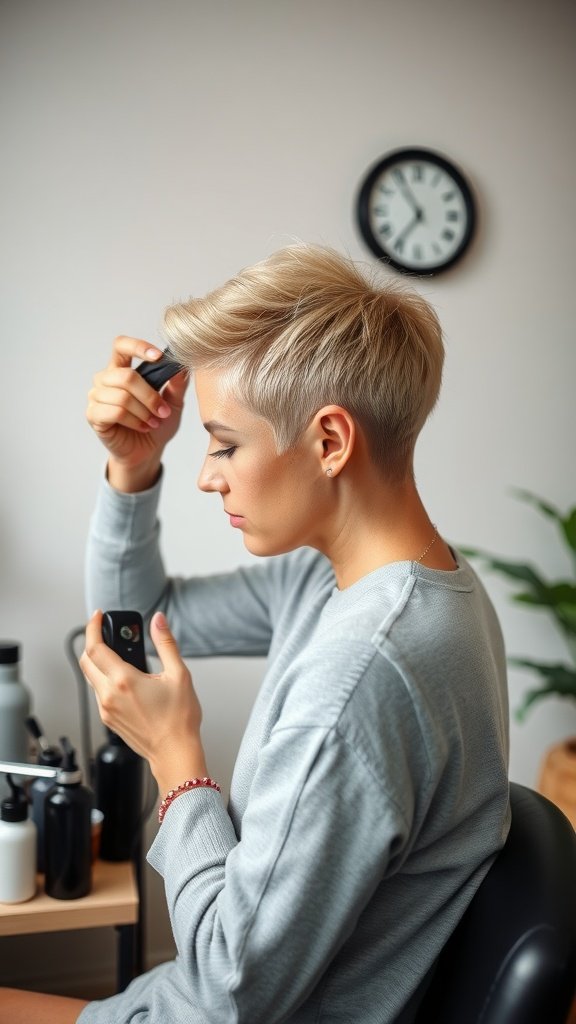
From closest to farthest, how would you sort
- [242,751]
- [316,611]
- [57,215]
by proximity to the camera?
[242,751], [316,611], [57,215]

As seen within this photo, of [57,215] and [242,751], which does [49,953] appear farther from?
[57,215]

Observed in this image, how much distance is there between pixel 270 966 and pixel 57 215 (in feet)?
5.36

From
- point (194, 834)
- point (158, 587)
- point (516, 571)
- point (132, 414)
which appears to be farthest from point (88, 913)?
point (516, 571)

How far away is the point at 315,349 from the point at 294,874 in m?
0.52

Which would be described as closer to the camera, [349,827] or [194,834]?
[349,827]

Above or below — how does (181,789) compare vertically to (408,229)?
below

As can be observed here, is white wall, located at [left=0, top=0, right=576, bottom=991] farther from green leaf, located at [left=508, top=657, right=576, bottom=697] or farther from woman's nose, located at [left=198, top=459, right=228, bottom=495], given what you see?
woman's nose, located at [left=198, top=459, right=228, bottom=495]

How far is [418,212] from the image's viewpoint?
88.7 inches

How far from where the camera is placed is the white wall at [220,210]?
6.43 feet

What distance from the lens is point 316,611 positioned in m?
1.20

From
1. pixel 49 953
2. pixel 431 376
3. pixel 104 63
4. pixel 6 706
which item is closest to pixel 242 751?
pixel 431 376

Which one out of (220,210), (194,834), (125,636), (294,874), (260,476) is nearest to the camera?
(294,874)

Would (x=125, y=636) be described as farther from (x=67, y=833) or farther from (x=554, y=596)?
(x=554, y=596)

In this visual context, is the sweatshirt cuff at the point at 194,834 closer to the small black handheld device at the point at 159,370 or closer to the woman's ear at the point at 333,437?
the woman's ear at the point at 333,437
